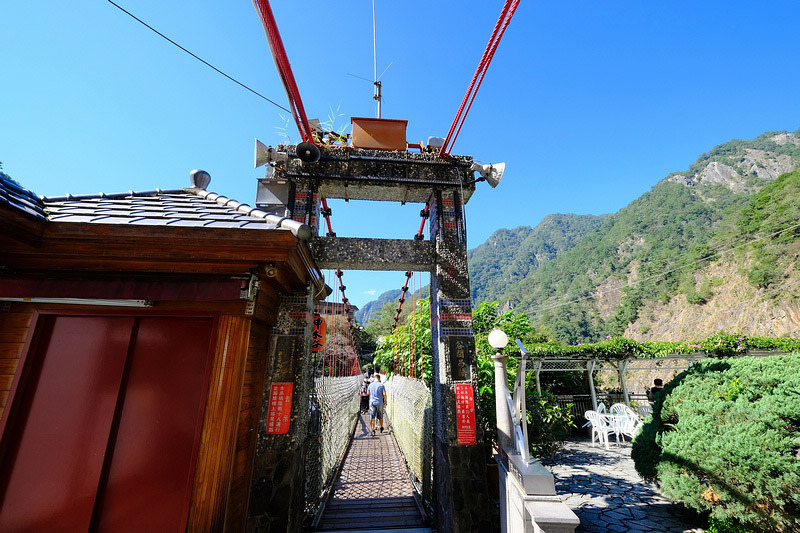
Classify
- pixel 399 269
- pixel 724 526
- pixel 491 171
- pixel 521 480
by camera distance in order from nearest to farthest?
pixel 521 480
pixel 724 526
pixel 491 171
pixel 399 269

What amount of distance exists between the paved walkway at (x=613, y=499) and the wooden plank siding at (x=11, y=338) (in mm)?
5775

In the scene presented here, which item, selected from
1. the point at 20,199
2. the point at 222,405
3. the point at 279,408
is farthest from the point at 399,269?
the point at 20,199

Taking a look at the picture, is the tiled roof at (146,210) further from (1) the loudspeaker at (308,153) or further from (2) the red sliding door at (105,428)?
(1) the loudspeaker at (308,153)

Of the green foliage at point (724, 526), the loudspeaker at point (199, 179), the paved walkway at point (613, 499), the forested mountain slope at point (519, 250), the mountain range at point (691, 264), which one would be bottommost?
the paved walkway at point (613, 499)

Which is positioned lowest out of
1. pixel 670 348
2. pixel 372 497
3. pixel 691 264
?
pixel 372 497

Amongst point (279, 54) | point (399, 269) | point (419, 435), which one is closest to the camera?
point (279, 54)

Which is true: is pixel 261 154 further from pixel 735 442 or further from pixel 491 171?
pixel 735 442

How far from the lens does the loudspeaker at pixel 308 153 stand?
3.90 metres

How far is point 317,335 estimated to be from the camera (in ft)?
13.8

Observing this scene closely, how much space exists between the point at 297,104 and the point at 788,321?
32.5 metres

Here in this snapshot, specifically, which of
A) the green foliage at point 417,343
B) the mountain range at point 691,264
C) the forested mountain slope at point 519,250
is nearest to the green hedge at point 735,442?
the green foliage at point 417,343

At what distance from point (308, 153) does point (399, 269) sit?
1.89 metres

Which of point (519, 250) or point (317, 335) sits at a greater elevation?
point (519, 250)

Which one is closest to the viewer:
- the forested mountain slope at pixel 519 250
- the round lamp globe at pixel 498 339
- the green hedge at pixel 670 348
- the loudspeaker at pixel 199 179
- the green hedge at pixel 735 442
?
the green hedge at pixel 735 442
